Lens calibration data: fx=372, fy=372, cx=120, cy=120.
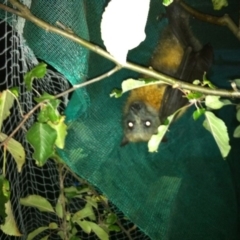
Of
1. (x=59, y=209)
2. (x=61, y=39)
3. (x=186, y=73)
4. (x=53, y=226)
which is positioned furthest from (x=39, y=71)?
(x=53, y=226)

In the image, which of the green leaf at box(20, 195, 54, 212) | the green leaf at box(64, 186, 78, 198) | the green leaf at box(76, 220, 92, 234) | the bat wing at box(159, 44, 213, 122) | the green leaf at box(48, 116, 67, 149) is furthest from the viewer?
the green leaf at box(64, 186, 78, 198)

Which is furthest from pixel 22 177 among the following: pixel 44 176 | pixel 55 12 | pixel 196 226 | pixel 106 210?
pixel 55 12

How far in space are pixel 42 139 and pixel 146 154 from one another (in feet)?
1.61

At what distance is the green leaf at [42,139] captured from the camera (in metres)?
0.83

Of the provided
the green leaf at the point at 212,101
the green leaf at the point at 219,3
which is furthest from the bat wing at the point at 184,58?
the green leaf at the point at 212,101

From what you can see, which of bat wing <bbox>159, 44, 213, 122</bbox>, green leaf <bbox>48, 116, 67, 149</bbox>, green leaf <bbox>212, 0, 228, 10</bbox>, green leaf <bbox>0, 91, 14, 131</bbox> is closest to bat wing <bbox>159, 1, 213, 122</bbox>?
bat wing <bbox>159, 44, 213, 122</bbox>

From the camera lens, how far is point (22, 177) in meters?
1.62

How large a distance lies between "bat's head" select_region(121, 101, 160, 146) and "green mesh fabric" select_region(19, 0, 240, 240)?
0.03 m

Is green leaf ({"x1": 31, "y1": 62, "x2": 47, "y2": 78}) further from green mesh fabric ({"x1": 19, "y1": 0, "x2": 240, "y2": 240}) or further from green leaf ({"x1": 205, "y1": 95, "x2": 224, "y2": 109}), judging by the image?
green leaf ({"x1": 205, "y1": 95, "x2": 224, "y2": 109})

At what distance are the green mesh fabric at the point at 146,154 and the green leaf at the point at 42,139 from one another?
0.12 m

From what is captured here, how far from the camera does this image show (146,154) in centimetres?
124

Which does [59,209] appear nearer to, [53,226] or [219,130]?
[53,226]

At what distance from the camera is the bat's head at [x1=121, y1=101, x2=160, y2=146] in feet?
3.91

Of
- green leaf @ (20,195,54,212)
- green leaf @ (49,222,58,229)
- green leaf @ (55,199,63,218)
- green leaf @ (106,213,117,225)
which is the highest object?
green leaf @ (20,195,54,212)
